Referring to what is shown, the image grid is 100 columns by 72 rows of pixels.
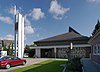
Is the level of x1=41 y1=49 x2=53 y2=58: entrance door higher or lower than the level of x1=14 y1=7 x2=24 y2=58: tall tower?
lower

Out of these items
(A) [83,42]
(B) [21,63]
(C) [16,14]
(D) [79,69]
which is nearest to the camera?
(D) [79,69]

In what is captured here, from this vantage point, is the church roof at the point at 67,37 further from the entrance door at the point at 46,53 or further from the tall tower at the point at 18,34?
the tall tower at the point at 18,34

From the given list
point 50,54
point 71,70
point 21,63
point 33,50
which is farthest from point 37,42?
point 71,70

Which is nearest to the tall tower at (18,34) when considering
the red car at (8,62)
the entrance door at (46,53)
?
the red car at (8,62)

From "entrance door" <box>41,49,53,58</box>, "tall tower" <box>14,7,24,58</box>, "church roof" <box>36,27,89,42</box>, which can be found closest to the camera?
"tall tower" <box>14,7,24,58</box>

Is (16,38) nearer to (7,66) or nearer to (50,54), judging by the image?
(7,66)

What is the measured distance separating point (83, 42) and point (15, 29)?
20.7 m

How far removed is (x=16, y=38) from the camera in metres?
38.0

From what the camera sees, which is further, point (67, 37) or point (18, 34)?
point (67, 37)

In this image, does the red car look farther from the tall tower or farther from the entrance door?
the entrance door

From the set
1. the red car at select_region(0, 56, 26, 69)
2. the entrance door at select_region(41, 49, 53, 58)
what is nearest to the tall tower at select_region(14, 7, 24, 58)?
the red car at select_region(0, 56, 26, 69)

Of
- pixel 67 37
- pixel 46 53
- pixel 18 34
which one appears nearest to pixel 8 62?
pixel 18 34

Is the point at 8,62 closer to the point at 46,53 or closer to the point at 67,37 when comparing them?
the point at 46,53

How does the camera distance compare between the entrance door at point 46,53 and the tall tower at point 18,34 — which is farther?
the entrance door at point 46,53
